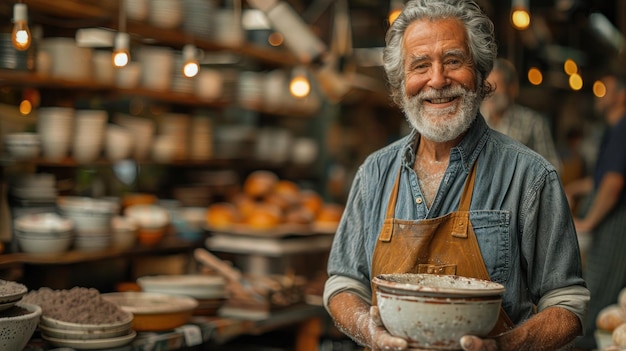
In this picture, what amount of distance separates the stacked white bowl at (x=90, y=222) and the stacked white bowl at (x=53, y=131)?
11.8 inches

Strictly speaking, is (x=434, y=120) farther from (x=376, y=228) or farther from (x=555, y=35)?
(x=555, y=35)

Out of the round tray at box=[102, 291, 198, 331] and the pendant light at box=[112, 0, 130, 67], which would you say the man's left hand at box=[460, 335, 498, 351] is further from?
the pendant light at box=[112, 0, 130, 67]

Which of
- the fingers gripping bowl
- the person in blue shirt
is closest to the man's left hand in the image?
the fingers gripping bowl

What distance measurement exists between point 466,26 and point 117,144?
3.28 m

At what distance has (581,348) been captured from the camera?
5.30 m

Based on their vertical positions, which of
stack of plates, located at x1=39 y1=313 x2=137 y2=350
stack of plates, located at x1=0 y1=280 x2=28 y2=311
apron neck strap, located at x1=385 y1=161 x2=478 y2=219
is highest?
apron neck strap, located at x1=385 y1=161 x2=478 y2=219

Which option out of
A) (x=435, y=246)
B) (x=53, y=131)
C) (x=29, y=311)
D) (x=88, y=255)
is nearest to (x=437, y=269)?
(x=435, y=246)

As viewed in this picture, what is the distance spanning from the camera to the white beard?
244 centimetres

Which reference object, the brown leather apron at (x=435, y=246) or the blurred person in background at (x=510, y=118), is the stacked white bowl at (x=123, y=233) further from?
the brown leather apron at (x=435, y=246)

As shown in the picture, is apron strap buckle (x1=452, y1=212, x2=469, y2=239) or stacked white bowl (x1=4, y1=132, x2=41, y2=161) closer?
apron strap buckle (x1=452, y1=212, x2=469, y2=239)

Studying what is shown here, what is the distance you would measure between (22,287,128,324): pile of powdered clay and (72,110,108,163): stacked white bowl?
1.53 meters

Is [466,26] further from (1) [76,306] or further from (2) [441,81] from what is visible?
(1) [76,306]

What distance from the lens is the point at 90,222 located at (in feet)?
15.4

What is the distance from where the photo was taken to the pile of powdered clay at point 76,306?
3523 mm
